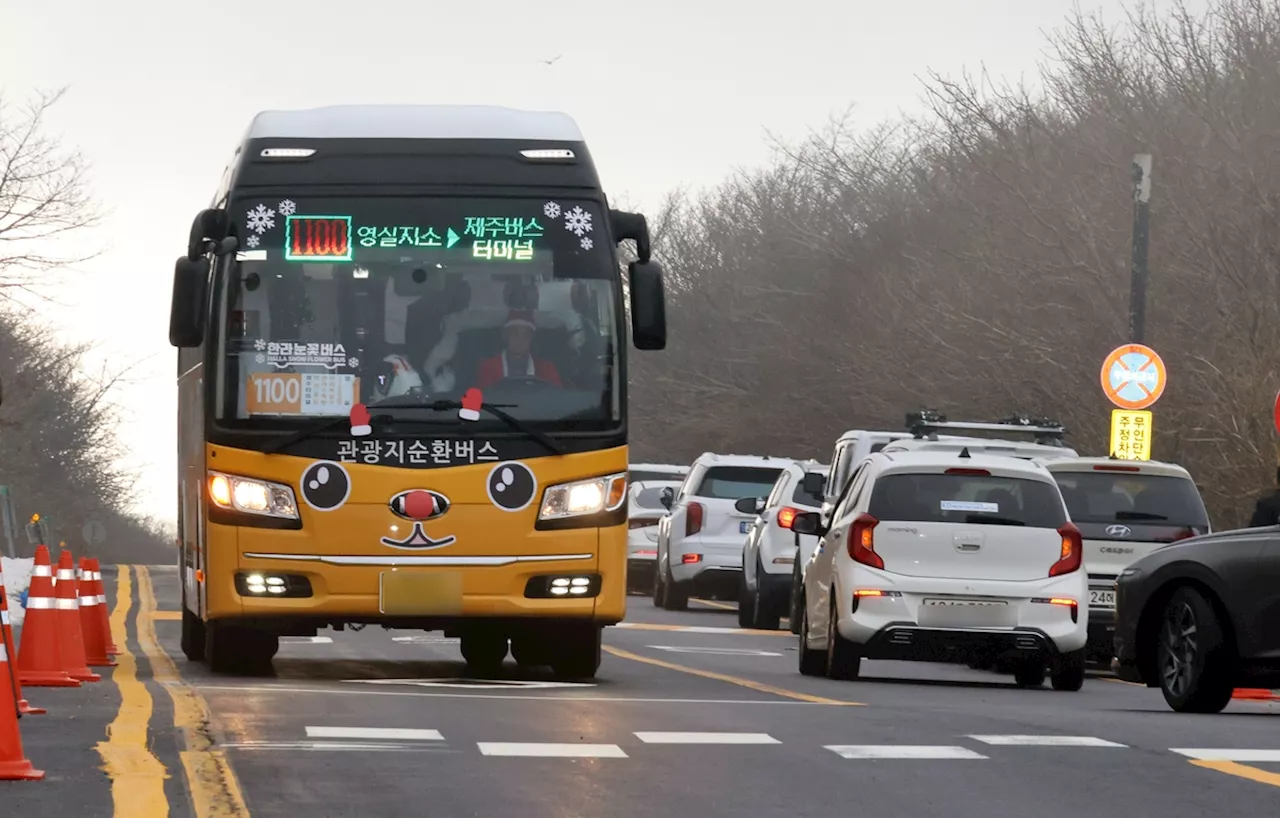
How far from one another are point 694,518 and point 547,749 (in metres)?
20.1

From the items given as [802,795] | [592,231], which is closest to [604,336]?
[592,231]

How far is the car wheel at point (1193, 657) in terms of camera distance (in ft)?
47.1

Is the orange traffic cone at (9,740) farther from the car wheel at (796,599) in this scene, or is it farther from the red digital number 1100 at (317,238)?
the car wheel at (796,599)

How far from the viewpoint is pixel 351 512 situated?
15156 mm

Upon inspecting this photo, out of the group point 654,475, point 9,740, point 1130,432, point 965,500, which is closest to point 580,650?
point 965,500

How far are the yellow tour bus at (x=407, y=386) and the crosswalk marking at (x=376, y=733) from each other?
3241 mm

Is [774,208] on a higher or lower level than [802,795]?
higher

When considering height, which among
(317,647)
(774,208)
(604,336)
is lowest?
(317,647)

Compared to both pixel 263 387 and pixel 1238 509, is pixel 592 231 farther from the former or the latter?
pixel 1238 509

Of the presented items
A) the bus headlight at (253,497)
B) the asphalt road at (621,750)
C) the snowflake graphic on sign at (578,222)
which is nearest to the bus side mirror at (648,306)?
the snowflake graphic on sign at (578,222)

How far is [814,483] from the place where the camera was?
81.5 ft

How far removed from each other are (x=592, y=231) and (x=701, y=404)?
53869 mm

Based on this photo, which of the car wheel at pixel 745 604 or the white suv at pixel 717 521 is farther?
the white suv at pixel 717 521

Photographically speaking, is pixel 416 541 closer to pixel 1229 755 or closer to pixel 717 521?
pixel 1229 755
